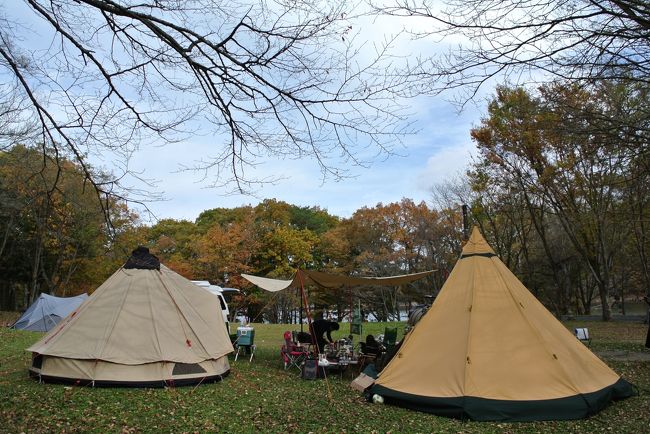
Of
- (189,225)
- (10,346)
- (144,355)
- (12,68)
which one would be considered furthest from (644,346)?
(189,225)

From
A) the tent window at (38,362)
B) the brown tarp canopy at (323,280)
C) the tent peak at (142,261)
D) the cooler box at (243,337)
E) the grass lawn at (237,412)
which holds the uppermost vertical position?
the tent peak at (142,261)

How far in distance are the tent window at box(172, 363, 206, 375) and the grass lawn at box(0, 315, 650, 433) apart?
0.34 meters

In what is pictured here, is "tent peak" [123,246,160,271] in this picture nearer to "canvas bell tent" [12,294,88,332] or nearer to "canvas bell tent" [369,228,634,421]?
"canvas bell tent" [369,228,634,421]

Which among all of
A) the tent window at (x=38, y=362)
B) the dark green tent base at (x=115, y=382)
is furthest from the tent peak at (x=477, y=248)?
the tent window at (x=38, y=362)

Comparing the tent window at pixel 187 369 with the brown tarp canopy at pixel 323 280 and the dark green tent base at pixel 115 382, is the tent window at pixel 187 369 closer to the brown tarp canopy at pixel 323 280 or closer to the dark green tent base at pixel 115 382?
the dark green tent base at pixel 115 382

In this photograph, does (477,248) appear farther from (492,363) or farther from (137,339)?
(137,339)

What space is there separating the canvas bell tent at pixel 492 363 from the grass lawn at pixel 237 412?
8.3 inches

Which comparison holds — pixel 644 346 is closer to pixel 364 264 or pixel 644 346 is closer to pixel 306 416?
pixel 306 416

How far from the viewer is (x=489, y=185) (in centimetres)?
2322

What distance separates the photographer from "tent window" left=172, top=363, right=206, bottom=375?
29.2 ft

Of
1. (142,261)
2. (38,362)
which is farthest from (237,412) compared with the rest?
(142,261)

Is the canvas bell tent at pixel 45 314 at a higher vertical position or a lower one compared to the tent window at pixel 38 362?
higher

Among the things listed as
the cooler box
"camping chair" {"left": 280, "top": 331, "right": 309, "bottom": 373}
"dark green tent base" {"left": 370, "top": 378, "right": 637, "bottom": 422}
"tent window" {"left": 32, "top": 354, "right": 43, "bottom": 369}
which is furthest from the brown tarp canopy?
"tent window" {"left": 32, "top": 354, "right": 43, "bottom": 369}

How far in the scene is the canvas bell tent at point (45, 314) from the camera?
18922mm
